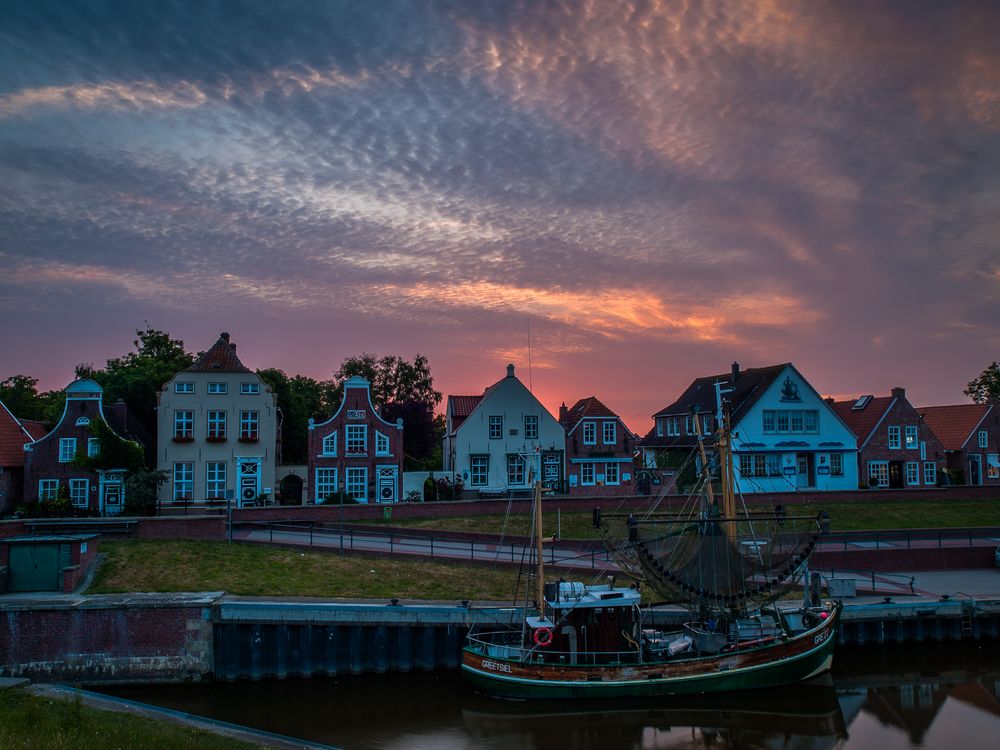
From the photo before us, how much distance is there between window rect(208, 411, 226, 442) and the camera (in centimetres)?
4844

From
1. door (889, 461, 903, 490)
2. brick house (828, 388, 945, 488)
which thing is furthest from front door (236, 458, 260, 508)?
door (889, 461, 903, 490)

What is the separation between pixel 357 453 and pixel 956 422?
47.1 m

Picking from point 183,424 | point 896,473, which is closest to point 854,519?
point 896,473

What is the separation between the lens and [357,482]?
49281mm

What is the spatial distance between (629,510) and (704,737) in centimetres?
2354

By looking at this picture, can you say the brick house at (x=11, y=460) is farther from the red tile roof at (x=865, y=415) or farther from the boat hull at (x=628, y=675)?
the red tile roof at (x=865, y=415)

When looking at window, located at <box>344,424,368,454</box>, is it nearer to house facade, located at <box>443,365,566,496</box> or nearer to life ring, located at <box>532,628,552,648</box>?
house facade, located at <box>443,365,566,496</box>

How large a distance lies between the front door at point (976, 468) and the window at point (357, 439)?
4557 centimetres

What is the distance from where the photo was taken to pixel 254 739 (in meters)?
18.7

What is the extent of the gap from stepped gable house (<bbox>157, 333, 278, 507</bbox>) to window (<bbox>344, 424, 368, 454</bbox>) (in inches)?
176

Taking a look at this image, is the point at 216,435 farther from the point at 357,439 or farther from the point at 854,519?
the point at 854,519

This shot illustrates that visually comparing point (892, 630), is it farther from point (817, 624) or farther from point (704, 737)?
point (704, 737)

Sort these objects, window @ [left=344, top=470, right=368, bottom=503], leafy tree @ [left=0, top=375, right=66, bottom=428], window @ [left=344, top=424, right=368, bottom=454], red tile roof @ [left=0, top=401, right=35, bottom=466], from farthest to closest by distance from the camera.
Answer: leafy tree @ [left=0, top=375, right=66, bottom=428] < window @ [left=344, top=424, right=368, bottom=454] < window @ [left=344, top=470, right=368, bottom=503] < red tile roof @ [left=0, top=401, right=35, bottom=466]

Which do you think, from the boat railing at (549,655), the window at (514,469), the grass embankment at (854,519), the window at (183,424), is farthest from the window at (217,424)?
the boat railing at (549,655)
